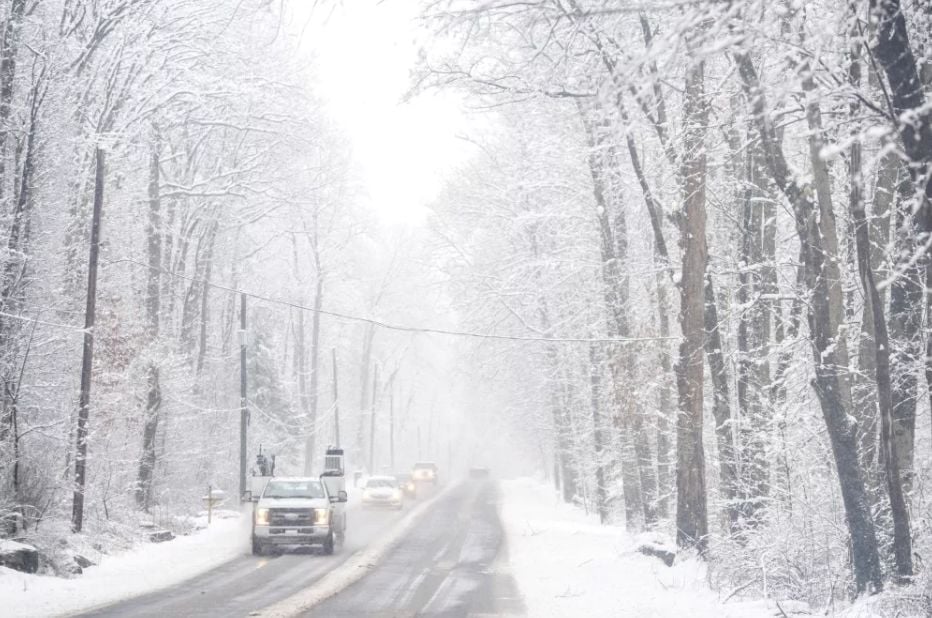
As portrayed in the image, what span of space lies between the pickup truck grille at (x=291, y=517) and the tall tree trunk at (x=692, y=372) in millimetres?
9637

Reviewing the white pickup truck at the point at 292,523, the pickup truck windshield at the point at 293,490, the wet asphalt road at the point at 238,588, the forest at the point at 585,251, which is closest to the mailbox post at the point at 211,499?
the forest at the point at 585,251

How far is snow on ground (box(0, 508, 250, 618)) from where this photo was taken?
12844mm

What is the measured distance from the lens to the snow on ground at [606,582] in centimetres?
1180

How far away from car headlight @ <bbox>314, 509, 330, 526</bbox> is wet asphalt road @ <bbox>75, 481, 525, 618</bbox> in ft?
2.56

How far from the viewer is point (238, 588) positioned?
49.1 ft

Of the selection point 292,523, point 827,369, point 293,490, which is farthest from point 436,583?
point 293,490

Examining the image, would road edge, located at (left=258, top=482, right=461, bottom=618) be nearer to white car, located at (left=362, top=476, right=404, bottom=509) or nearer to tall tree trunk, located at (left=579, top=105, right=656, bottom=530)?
tall tree trunk, located at (left=579, top=105, right=656, bottom=530)

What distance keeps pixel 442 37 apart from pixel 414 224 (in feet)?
207

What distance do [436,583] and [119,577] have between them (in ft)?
19.1

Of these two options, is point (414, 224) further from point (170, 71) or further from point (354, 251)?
point (170, 71)

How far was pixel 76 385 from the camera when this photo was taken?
920 inches

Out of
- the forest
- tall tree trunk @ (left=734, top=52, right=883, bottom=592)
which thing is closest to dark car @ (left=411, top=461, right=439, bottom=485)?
the forest

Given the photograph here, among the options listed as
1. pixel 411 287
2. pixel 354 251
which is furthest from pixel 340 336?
pixel 354 251

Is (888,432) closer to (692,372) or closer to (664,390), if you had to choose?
(692,372)
